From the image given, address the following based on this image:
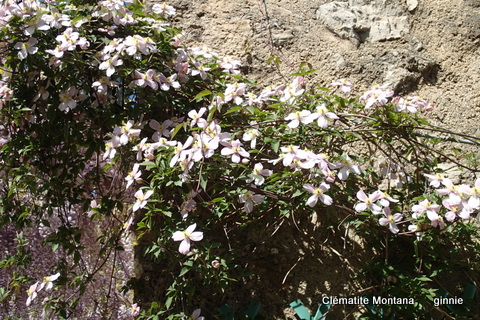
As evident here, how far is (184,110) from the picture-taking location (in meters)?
1.58

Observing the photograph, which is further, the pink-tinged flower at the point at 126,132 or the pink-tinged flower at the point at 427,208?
the pink-tinged flower at the point at 126,132

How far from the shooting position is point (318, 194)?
1273 mm

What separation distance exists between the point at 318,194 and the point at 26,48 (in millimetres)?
903

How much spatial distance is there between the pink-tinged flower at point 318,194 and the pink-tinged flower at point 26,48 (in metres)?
0.85

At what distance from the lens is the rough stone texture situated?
1.58 m

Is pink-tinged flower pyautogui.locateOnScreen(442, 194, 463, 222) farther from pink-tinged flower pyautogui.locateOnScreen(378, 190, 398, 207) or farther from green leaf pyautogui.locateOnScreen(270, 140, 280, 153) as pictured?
green leaf pyautogui.locateOnScreen(270, 140, 280, 153)

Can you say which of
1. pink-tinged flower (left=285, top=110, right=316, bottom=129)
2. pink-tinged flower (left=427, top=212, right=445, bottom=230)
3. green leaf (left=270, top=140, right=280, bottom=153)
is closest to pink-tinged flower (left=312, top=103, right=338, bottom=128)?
pink-tinged flower (left=285, top=110, right=316, bottom=129)

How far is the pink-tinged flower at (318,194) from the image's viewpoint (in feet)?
4.16

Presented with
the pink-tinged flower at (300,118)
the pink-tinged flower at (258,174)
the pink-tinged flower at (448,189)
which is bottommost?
the pink-tinged flower at (258,174)

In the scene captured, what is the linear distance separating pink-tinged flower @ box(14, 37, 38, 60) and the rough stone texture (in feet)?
1.97

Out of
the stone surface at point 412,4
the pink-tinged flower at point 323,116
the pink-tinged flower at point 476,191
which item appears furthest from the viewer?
the stone surface at point 412,4

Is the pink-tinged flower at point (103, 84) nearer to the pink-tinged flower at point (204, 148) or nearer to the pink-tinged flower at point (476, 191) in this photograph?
the pink-tinged flower at point (204, 148)

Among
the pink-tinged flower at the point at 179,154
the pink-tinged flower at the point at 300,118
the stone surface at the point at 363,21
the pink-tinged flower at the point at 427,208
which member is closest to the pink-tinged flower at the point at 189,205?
the pink-tinged flower at the point at 179,154

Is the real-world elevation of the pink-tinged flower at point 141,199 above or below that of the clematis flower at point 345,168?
below
